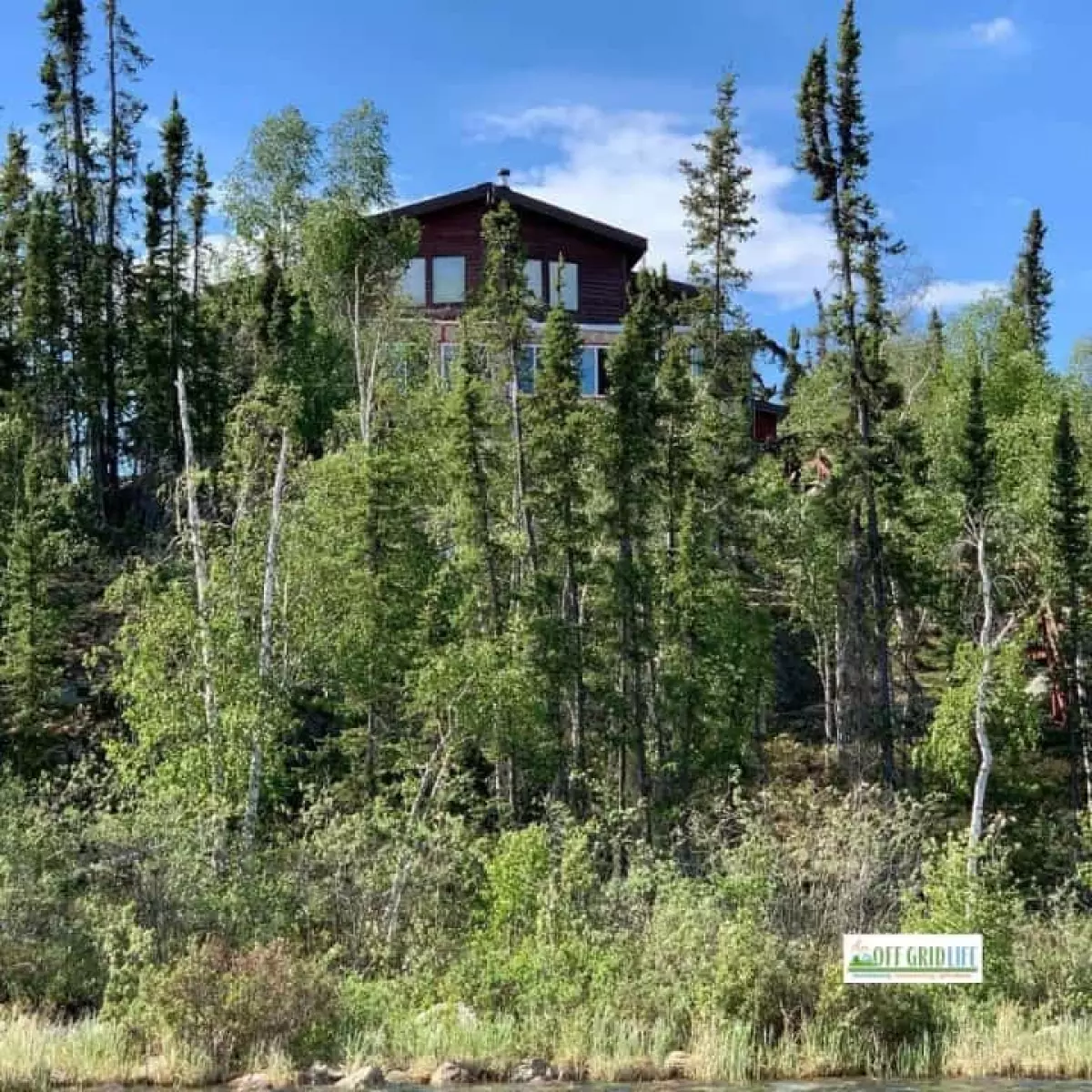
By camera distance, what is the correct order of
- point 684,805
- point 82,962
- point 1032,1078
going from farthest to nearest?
point 684,805, point 82,962, point 1032,1078

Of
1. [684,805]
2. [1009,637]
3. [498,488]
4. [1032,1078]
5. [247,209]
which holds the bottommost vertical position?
[1032,1078]

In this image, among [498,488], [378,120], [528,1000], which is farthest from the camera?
[378,120]

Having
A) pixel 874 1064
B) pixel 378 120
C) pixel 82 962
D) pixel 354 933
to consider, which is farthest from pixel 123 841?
pixel 378 120

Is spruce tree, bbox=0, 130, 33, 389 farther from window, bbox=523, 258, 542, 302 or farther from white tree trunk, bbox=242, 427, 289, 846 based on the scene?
white tree trunk, bbox=242, 427, 289, 846

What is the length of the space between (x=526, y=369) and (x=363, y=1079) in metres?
19.3

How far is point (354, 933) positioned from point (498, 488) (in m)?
11.6

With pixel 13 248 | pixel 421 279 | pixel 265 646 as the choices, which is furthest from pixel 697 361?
pixel 13 248

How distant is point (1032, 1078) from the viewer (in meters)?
16.5

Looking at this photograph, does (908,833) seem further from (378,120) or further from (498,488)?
(378,120)

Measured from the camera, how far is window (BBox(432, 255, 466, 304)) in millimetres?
45938

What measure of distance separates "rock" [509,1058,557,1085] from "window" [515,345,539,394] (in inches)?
664

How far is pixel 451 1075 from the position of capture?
1652 centimetres

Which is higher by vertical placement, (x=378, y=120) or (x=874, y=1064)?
(x=378, y=120)

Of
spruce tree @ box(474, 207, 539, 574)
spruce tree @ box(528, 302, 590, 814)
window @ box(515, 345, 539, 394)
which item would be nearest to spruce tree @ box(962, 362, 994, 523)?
spruce tree @ box(528, 302, 590, 814)
